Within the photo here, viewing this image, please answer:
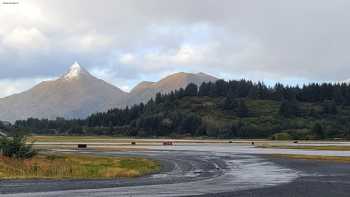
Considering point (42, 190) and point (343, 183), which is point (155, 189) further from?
point (343, 183)

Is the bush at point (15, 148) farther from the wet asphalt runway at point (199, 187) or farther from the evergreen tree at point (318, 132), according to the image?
the evergreen tree at point (318, 132)

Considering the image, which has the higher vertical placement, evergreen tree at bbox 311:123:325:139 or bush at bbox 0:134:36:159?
evergreen tree at bbox 311:123:325:139

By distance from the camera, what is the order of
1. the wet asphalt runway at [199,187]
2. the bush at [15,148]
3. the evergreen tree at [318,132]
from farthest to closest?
1. the evergreen tree at [318,132]
2. the bush at [15,148]
3. the wet asphalt runway at [199,187]

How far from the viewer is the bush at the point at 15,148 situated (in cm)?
5175

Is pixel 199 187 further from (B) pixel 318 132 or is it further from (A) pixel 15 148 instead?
(B) pixel 318 132

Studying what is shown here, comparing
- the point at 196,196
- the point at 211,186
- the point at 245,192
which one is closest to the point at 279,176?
the point at 211,186

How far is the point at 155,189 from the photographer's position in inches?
1208

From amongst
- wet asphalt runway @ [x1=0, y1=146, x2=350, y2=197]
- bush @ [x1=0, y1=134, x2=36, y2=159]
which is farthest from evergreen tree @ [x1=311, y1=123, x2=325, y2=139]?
wet asphalt runway @ [x1=0, y1=146, x2=350, y2=197]

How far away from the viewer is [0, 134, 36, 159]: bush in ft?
170

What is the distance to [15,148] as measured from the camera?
52.2 m

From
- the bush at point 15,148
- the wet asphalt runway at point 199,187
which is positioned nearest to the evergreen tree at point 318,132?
the bush at point 15,148

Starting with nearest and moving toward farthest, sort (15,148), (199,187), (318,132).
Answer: (199,187)
(15,148)
(318,132)

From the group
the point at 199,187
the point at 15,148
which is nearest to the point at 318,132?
the point at 15,148

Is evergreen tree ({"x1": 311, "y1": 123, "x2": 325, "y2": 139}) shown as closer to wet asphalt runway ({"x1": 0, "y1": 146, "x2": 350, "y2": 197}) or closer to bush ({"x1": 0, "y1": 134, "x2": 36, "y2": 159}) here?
bush ({"x1": 0, "y1": 134, "x2": 36, "y2": 159})
